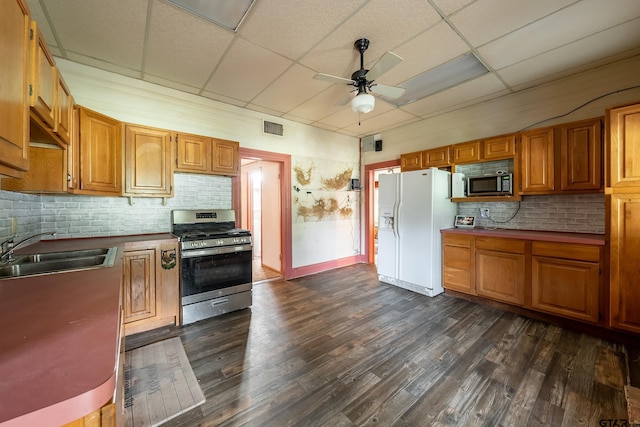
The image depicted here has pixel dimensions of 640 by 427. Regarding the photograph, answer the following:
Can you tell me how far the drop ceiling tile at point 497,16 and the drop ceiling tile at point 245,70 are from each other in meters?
1.66

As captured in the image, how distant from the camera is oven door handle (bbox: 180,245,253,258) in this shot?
8.95 feet

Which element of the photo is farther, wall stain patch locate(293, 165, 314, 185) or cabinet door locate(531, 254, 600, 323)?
wall stain patch locate(293, 165, 314, 185)

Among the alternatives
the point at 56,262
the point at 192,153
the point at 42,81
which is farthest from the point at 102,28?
the point at 56,262

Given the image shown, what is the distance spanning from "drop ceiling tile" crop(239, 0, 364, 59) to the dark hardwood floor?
2.83 meters

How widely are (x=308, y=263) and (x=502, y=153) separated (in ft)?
11.2

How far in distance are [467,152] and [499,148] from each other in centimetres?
39

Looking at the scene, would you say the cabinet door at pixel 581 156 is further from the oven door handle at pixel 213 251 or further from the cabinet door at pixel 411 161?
the oven door handle at pixel 213 251

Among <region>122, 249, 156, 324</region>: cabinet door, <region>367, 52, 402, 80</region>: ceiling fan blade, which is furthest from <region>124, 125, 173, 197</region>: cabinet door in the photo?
<region>367, 52, 402, 80</region>: ceiling fan blade

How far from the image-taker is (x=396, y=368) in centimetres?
204

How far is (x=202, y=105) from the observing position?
3.47 m

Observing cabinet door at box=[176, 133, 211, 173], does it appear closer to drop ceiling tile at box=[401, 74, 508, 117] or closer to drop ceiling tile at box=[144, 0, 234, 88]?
drop ceiling tile at box=[144, 0, 234, 88]

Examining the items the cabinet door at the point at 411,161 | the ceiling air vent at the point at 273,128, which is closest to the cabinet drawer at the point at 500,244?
the cabinet door at the point at 411,161

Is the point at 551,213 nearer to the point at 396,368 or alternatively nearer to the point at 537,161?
the point at 537,161

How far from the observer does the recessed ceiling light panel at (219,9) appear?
1.90 m
